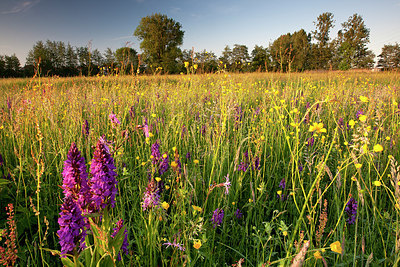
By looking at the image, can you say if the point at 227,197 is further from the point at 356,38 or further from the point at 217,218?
the point at 356,38

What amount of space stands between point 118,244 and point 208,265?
64cm

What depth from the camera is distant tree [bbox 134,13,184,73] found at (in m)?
43.2

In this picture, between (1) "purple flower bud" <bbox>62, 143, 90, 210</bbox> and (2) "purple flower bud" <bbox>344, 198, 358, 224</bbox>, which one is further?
(2) "purple flower bud" <bbox>344, 198, 358, 224</bbox>

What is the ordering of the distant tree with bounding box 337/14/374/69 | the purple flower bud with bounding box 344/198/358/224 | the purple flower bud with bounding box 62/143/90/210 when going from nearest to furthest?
the purple flower bud with bounding box 62/143/90/210 → the purple flower bud with bounding box 344/198/358/224 → the distant tree with bounding box 337/14/374/69

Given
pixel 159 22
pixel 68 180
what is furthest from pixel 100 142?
pixel 159 22

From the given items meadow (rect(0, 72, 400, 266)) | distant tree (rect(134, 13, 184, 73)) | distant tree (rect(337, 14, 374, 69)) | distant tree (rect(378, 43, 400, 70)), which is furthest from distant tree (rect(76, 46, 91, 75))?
distant tree (rect(337, 14, 374, 69))

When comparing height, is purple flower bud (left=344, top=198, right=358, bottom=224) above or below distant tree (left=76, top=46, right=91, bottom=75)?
below

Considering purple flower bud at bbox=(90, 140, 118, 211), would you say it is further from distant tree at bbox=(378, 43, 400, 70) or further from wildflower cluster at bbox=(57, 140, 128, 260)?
distant tree at bbox=(378, 43, 400, 70)

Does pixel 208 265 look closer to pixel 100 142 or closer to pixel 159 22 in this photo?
pixel 100 142

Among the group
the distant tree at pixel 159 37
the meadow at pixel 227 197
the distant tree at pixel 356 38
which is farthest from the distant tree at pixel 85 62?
the distant tree at pixel 356 38

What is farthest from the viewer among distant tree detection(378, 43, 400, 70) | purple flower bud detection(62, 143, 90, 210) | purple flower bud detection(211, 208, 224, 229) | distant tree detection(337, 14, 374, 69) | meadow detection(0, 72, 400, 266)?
distant tree detection(337, 14, 374, 69)

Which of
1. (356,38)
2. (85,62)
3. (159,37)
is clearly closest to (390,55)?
(356,38)

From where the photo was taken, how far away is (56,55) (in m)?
52.1

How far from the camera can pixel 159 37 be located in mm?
44281
